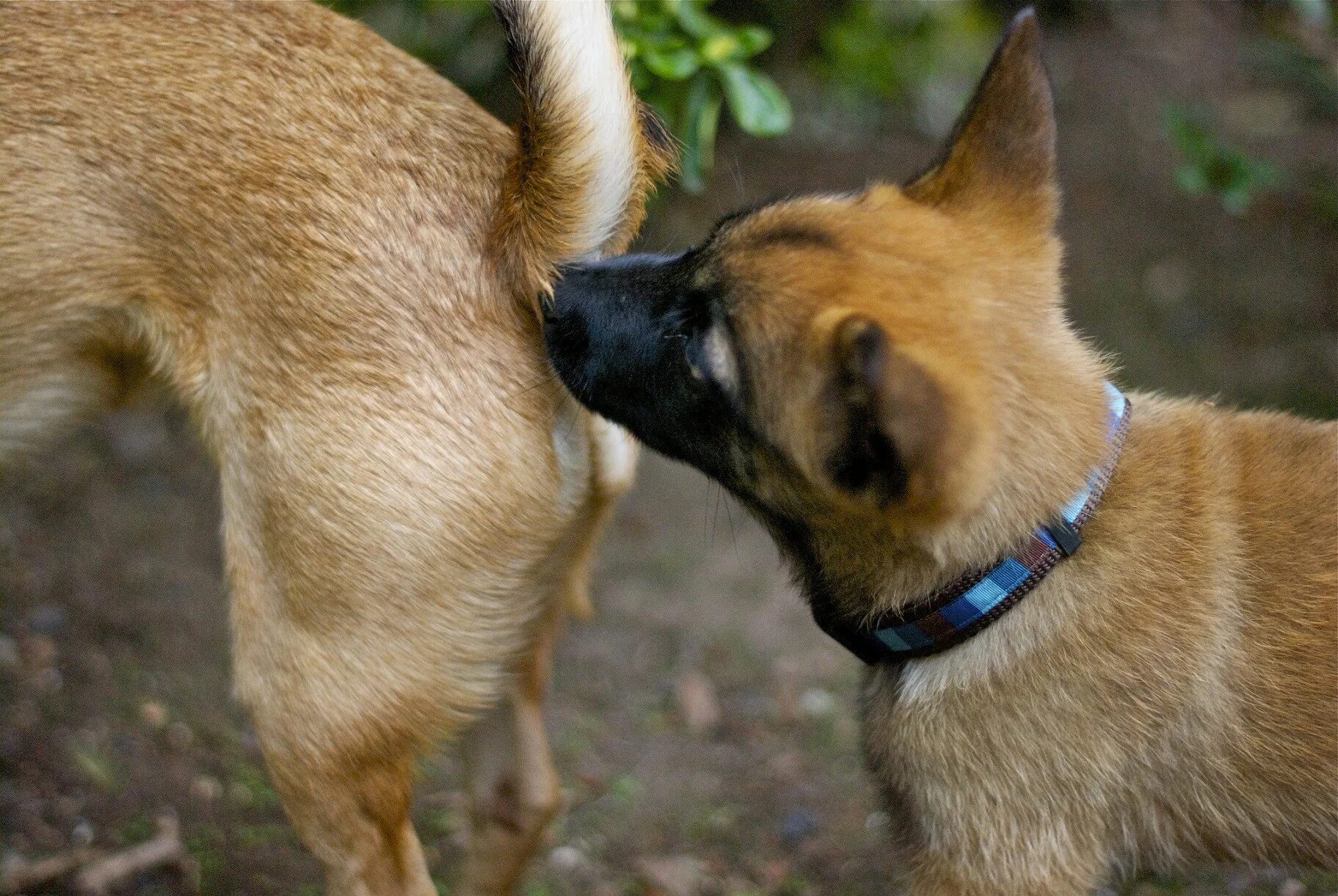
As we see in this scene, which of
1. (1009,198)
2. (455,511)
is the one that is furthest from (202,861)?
(1009,198)

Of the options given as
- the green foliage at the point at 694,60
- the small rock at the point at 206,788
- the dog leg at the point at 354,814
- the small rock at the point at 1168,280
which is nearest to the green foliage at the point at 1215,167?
the small rock at the point at 1168,280

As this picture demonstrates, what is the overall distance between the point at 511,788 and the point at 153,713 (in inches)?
58.7

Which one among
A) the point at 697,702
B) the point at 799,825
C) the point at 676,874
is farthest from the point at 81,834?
the point at 799,825

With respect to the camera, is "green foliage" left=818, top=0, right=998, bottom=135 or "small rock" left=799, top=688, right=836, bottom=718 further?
"green foliage" left=818, top=0, right=998, bottom=135

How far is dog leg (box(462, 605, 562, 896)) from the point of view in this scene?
299cm

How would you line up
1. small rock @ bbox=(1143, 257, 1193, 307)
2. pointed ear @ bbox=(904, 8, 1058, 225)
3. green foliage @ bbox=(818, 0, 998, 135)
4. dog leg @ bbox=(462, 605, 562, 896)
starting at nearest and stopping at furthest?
pointed ear @ bbox=(904, 8, 1058, 225) < dog leg @ bbox=(462, 605, 562, 896) < small rock @ bbox=(1143, 257, 1193, 307) < green foliage @ bbox=(818, 0, 998, 135)

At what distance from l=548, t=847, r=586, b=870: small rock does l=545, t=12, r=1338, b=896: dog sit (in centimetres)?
128

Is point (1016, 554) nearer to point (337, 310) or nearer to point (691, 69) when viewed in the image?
point (337, 310)

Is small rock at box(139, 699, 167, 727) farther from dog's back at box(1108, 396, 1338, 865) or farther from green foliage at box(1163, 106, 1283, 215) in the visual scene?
green foliage at box(1163, 106, 1283, 215)

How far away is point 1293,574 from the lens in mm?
2379

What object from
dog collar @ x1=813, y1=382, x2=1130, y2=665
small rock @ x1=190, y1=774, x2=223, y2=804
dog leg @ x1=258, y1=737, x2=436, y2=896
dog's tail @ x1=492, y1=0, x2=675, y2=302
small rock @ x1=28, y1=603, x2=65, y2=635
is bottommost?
small rock @ x1=28, y1=603, x2=65, y2=635

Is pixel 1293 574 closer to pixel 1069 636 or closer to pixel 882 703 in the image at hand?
pixel 1069 636

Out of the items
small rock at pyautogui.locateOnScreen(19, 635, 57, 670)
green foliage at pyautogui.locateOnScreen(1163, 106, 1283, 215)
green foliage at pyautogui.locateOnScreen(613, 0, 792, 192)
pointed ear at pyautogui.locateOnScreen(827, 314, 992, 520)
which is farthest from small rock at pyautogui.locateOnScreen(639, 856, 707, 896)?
green foliage at pyautogui.locateOnScreen(1163, 106, 1283, 215)

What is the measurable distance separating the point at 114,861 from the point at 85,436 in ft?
7.13
